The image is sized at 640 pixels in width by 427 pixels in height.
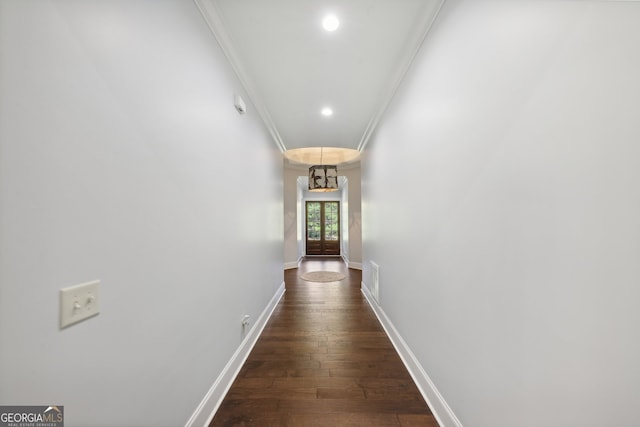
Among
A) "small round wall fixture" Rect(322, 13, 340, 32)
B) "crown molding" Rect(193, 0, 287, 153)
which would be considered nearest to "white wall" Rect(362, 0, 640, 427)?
"small round wall fixture" Rect(322, 13, 340, 32)

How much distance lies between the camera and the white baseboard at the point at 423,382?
136 cm

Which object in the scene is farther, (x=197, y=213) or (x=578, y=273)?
(x=197, y=213)

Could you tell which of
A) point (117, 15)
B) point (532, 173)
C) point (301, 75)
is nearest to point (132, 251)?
point (117, 15)

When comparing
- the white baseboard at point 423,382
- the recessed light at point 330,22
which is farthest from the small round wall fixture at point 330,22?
the white baseboard at point 423,382

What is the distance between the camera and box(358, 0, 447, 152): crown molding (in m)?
1.51

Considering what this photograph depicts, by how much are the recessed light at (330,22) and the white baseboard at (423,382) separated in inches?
96.2

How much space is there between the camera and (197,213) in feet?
4.55

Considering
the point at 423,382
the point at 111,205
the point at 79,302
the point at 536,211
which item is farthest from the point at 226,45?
the point at 423,382

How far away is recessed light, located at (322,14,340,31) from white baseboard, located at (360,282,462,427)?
2445 millimetres

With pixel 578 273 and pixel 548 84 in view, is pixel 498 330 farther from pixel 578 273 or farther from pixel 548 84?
pixel 548 84

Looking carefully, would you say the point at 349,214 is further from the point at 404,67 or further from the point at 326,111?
the point at 404,67

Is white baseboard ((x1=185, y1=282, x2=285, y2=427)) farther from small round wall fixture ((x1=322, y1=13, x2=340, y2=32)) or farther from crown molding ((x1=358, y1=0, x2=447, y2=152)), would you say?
crown molding ((x1=358, y1=0, x2=447, y2=152))

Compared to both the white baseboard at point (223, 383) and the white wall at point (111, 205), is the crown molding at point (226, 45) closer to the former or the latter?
the white wall at point (111, 205)

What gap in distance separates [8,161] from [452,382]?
1963 millimetres
